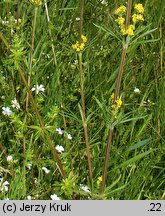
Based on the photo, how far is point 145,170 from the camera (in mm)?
1885

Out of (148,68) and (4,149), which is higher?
(148,68)

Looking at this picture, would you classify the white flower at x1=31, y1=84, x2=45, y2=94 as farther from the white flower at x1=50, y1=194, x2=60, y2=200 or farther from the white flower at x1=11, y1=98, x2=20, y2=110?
the white flower at x1=50, y1=194, x2=60, y2=200

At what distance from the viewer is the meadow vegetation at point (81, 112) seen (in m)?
1.65

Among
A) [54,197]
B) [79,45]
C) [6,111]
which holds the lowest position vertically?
[54,197]

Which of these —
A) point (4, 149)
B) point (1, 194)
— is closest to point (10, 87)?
point (4, 149)

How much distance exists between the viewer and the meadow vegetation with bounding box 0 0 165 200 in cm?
165

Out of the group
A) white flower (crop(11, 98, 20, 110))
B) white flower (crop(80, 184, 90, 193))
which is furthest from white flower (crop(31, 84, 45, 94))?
white flower (crop(80, 184, 90, 193))

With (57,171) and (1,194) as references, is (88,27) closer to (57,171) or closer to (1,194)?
(57,171)

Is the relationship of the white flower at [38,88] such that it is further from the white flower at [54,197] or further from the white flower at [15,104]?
the white flower at [54,197]

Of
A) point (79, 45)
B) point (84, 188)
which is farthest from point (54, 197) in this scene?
point (79, 45)

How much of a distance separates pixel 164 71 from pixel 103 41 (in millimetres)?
400

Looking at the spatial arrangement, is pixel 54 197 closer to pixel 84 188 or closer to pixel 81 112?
pixel 84 188

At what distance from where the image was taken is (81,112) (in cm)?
159
